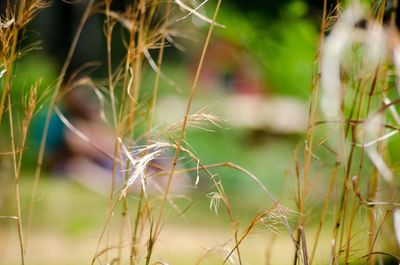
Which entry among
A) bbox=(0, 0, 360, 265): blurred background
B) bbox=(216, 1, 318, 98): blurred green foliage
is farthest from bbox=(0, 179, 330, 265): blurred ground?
bbox=(216, 1, 318, 98): blurred green foliage

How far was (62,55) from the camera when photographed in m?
7.95

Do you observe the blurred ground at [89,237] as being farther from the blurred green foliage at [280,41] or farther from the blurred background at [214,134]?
the blurred green foliage at [280,41]

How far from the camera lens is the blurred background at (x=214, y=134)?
2.74m

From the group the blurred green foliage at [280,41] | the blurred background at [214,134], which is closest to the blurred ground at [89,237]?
the blurred background at [214,134]

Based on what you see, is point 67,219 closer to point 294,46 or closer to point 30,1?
point 294,46

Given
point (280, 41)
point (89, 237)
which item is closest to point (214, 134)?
point (89, 237)

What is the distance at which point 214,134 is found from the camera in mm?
5793

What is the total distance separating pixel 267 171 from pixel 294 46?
2.21 meters

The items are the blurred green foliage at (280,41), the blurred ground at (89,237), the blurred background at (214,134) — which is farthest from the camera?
the blurred ground at (89,237)

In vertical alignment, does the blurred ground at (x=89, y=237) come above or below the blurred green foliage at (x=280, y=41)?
below

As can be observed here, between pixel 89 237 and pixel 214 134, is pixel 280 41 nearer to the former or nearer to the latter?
pixel 89 237

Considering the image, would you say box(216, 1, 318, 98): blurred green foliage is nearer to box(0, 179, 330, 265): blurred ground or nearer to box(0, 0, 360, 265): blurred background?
box(0, 0, 360, 265): blurred background

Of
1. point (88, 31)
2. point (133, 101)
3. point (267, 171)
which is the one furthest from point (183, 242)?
point (88, 31)

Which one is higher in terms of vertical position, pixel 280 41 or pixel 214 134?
pixel 280 41
